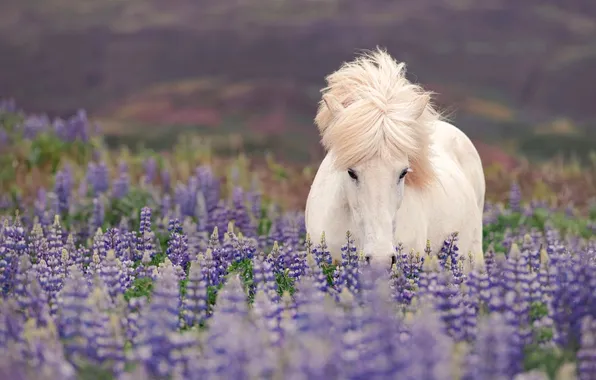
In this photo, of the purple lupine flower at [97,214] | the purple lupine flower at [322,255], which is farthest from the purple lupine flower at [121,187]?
the purple lupine flower at [322,255]

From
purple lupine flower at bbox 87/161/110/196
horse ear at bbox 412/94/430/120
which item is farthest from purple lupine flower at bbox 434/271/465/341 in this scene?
purple lupine flower at bbox 87/161/110/196

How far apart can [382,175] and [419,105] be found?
594 mm

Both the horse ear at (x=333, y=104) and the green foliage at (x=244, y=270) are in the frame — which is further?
the horse ear at (x=333, y=104)

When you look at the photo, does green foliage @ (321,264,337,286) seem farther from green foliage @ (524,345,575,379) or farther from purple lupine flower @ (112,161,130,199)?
purple lupine flower @ (112,161,130,199)

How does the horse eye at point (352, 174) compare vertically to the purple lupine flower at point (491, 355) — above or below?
above

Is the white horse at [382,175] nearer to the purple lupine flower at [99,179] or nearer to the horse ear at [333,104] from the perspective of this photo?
the horse ear at [333,104]

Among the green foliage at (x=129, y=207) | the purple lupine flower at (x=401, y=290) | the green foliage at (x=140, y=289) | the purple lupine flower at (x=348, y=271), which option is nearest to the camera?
the purple lupine flower at (x=401, y=290)

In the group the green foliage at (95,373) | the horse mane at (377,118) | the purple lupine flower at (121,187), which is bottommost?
the green foliage at (95,373)

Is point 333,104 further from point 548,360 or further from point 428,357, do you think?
point 428,357

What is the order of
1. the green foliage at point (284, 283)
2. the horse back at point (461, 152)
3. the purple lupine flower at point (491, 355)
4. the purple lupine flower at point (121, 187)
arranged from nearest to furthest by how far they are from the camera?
1. the purple lupine flower at point (491, 355)
2. the green foliage at point (284, 283)
3. the horse back at point (461, 152)
4. the purple lupine flower at point (121, 187)

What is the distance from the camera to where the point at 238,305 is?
3439 millimetres

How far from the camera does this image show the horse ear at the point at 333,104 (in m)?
5.48

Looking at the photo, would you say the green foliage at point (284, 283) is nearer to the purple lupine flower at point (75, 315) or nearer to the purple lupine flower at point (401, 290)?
the purple lupine flower at point (401, 290)

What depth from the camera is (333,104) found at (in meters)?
5.50
